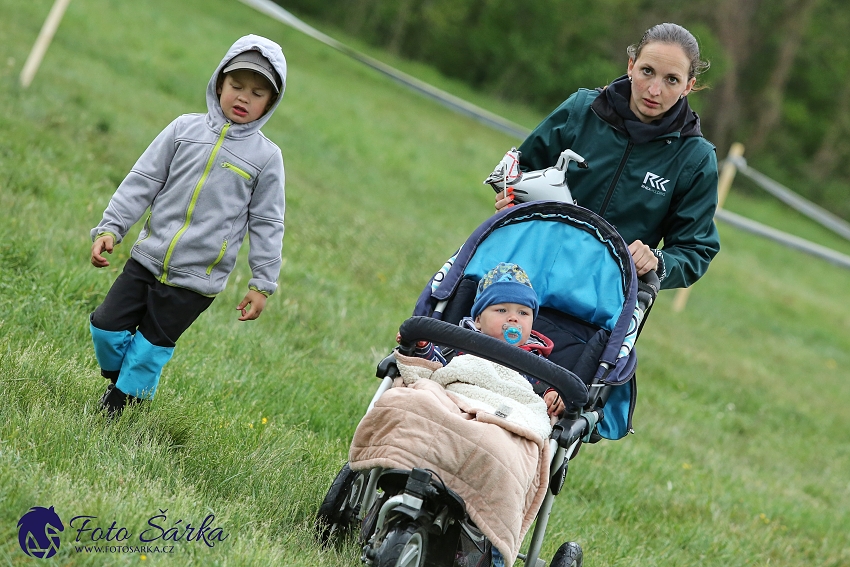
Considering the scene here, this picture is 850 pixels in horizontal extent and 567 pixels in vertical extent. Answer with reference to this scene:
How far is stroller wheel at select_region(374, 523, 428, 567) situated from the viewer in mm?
3158

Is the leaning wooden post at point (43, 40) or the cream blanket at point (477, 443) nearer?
the cream blanket at point (477, 443)

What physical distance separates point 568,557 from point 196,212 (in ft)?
6.91

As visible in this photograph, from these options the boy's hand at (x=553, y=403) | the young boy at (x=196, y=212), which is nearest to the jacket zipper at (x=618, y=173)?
the boy's hand at (x=553, y=403)

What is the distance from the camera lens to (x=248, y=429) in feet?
14.6

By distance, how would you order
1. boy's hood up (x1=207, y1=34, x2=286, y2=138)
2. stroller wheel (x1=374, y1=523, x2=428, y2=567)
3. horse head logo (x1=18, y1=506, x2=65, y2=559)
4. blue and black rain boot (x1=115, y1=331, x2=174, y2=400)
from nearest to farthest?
horse head logo (x1=18, y1=506, x2=65, y2=559) → stroller wheel (x1=374, y1=523, x2=428, y2=567) → boy's hood up (x1=207, y1=34, x2=286, y2=138) → blue and black rain boot (x1=115, y1=331, x2=174, y2=400)

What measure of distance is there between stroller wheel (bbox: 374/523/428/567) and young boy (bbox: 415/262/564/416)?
2.50ft

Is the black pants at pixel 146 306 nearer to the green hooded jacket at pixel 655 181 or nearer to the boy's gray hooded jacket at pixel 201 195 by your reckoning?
the boy's gray hooded jacket at pixel 201 195

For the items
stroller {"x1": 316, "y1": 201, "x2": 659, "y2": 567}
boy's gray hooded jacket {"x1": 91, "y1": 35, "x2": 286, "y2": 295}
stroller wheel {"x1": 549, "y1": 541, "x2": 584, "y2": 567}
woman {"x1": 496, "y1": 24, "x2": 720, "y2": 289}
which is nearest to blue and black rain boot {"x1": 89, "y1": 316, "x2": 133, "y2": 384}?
boy's gray hooded jacket {"x1": 91, "y1": 35, "x2": 286, "y2": 295}

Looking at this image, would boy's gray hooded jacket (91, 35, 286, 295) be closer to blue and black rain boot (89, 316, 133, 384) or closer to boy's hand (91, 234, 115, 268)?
boy's hand (91, 234, 115, 268)

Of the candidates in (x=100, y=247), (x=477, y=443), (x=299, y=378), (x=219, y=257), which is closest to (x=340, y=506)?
(x=477, y=443)

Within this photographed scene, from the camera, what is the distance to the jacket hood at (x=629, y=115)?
14.6ft

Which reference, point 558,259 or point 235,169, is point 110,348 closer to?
point 235,169

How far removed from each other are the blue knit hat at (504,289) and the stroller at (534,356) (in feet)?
0.45

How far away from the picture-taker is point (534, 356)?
352 cm
